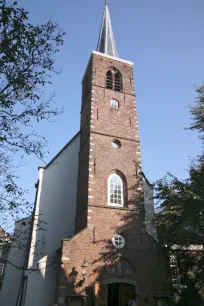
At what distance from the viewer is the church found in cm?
1387

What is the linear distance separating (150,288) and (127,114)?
11831 mm

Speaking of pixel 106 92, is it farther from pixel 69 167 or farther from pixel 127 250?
pixel 127 250

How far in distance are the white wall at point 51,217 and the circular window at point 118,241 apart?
140 inches

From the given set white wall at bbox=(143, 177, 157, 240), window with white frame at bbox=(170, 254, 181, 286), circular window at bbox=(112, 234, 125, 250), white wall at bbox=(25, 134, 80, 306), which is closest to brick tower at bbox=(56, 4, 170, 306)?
circular window at bbox=(112, 234, 125, 250)

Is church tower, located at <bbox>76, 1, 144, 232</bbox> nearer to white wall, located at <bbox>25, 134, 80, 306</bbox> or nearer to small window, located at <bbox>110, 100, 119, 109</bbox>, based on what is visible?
small window, located at <bbox>110, 100, 119, 109</bbox>

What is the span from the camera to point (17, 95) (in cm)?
801

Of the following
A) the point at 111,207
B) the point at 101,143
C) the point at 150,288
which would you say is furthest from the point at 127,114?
the point at 150,288

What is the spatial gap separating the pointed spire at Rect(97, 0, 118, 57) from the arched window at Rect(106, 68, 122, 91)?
11.0 feet

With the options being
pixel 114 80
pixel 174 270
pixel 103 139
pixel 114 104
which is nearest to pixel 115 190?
pixel 103 139

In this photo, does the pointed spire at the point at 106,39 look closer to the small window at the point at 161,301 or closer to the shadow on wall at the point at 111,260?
the shadow on wall at the point at 111,260

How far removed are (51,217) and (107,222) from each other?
15.4ft

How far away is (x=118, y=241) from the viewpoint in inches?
598

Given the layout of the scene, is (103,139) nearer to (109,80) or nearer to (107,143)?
(107,143)

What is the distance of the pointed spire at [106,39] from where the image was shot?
26259 mm
